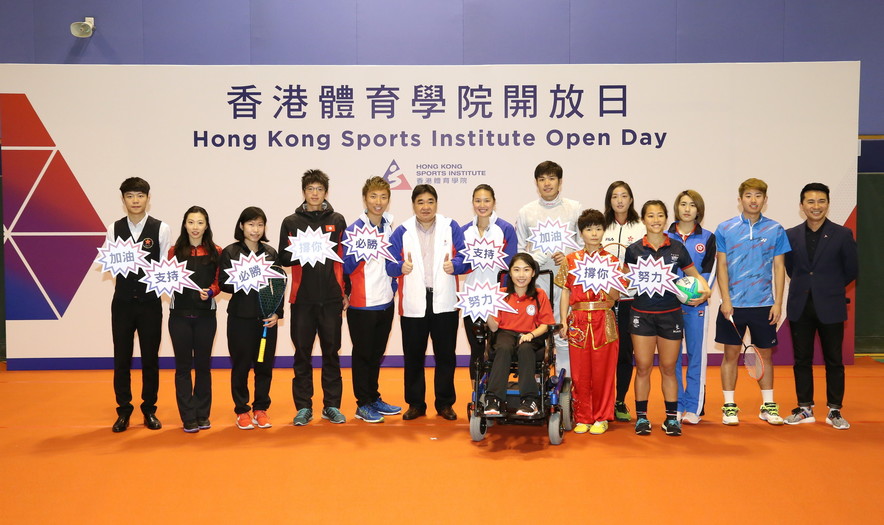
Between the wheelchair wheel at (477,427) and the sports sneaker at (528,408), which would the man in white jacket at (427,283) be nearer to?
the wheelchair wheel at (477,427)

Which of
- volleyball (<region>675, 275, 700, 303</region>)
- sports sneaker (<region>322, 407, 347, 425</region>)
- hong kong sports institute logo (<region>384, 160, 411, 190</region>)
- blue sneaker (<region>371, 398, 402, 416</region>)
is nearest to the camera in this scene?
volleyball (<region>675, 275, 700, 303</region>)

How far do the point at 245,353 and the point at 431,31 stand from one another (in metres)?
4.36

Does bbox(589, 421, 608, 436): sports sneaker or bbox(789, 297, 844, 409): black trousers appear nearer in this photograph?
bbox(589, 421, 608, 436): sports sneaker

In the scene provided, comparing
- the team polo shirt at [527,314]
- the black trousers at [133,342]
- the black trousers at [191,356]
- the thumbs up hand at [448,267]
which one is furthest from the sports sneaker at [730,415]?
the black trousers at [133,342]

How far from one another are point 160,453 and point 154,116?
3.82 meters

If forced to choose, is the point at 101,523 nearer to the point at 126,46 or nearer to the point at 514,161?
the point at 514,161

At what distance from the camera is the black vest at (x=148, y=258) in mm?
4477

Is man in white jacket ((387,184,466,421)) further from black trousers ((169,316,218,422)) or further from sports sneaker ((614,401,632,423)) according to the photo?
black trousers ((169,316,218,422))

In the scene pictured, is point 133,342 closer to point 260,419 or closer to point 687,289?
point 260,419

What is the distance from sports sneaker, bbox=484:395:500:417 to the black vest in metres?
2.31

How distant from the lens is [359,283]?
15.4 feet

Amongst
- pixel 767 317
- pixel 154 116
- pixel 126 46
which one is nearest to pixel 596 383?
pixel 767 317

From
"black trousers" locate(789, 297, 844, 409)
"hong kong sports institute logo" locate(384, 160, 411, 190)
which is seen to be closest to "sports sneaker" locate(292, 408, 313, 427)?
"hong kong sports institute logo" locate(384, 160, 411, 190)

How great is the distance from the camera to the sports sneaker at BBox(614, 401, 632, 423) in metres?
4.70
